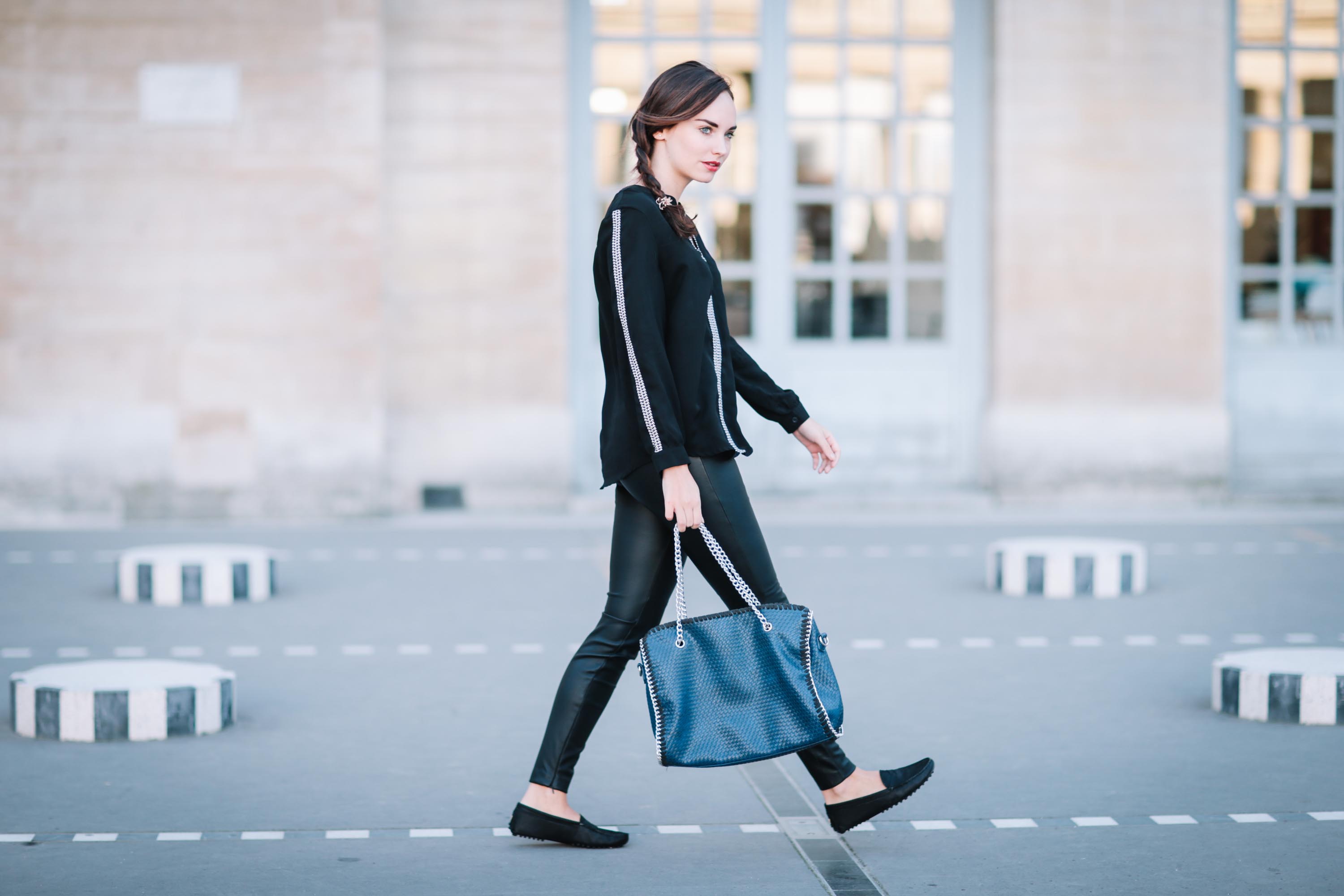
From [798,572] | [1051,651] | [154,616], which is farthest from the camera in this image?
[798,572]

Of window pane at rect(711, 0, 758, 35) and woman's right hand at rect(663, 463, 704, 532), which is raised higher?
window pane at rect(711, 0, 758, 35)

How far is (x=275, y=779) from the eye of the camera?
4.98 m

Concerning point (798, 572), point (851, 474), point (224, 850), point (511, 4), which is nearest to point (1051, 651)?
A: point (798, 572)

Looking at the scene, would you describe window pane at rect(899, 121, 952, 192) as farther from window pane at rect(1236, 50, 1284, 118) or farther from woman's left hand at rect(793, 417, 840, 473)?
woman's left hand at rect(793, 417, 840, 473)

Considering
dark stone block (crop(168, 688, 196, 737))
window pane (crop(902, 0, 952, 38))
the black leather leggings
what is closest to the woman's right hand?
the black leather leggings

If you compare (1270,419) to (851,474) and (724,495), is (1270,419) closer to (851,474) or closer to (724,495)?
(851,474)

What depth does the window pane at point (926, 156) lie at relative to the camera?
43.2 feet

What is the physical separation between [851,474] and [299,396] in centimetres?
383

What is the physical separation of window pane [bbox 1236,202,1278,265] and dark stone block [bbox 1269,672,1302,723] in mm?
8243

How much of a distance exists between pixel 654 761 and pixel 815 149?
27.5 ft

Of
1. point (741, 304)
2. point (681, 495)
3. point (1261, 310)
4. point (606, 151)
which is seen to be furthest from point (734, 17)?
point (681, 495)

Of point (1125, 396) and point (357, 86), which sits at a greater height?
point (357, 86)

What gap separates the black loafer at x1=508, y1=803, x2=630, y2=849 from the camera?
13.9 ft

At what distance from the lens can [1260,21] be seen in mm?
13234
